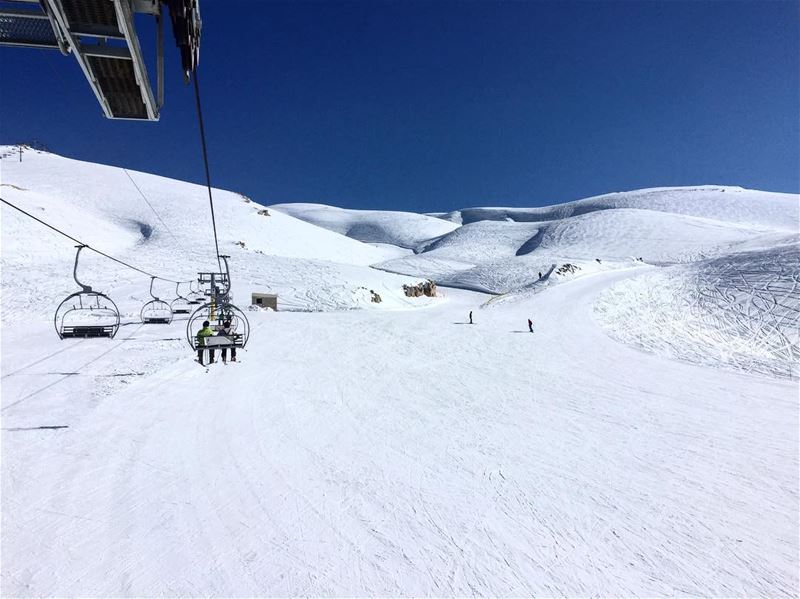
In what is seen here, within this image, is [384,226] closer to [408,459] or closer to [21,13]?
[408,459]

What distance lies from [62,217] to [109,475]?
203 feet

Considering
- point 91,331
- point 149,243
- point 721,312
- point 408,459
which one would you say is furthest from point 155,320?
point 149,243

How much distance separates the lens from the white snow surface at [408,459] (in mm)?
4914

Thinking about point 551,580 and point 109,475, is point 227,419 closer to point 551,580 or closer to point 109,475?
point 109,475

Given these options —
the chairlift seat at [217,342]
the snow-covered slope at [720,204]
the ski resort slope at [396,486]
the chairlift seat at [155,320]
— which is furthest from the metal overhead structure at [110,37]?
the snow-covered slope at [720,204]

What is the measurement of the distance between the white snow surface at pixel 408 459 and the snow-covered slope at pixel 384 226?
134 m

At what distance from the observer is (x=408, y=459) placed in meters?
7.89

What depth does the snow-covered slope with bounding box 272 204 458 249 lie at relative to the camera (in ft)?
538

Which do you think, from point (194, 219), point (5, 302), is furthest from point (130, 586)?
point (194, 219)

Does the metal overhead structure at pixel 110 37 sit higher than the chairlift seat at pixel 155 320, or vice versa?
the metal overhead structure at pixel 110 37

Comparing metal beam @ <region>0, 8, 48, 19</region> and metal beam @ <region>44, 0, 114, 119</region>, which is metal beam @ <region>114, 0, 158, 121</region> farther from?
metal beam @ <region>0, 8, 48, 19</region>

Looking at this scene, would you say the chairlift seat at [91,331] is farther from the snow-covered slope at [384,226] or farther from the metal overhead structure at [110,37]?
the snow-covered slope at [384,226]

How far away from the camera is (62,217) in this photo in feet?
173

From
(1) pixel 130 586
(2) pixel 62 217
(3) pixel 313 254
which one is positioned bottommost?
(1) pixel 130 586
